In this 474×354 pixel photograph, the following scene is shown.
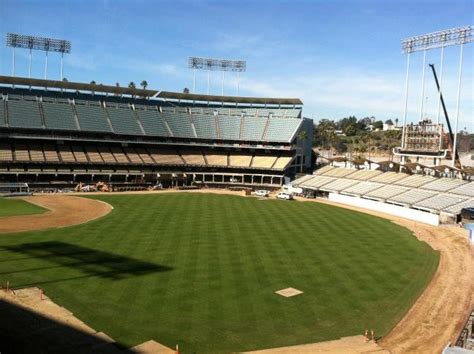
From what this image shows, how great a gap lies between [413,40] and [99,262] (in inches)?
2773

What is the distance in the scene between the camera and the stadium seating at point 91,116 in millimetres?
89750

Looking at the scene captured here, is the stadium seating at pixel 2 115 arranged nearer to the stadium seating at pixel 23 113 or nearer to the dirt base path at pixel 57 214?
the stadium seating at pixel 23 113

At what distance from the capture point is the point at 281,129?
329 ft

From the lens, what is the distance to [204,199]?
7269 centimetres

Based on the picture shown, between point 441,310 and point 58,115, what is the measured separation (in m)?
81.9

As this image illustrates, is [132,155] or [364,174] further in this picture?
[132,155]

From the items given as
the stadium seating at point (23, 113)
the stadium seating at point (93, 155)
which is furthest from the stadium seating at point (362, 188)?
the stadium seating at point (23, 113)

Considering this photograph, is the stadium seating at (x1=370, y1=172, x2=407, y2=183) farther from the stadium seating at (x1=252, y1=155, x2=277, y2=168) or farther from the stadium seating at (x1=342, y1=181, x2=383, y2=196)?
the stadium seating at (x1=252, y1=155, x2=277, y2=168)

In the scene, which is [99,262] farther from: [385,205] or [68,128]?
[68,128]

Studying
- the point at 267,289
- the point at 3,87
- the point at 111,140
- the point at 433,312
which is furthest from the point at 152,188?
the point at 433,312

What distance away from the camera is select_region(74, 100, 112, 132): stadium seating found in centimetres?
8975

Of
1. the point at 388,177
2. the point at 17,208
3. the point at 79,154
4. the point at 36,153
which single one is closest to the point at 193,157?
the point at 79,154

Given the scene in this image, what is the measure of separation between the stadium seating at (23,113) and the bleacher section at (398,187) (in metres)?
53.2

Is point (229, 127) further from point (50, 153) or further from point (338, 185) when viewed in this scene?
point (50, 153)
